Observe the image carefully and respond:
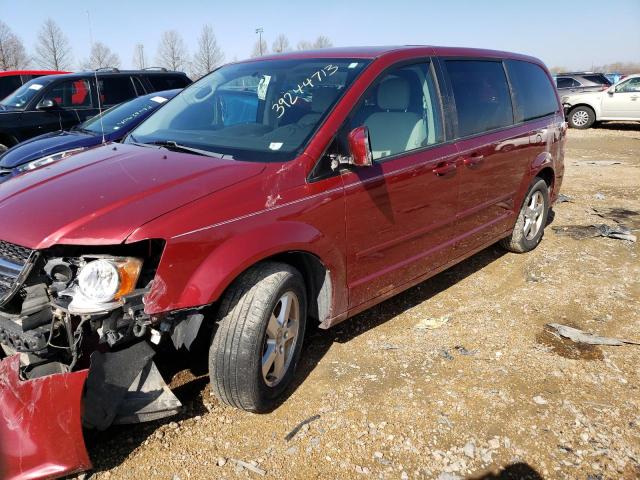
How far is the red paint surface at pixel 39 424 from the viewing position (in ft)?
6.68

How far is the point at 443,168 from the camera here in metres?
3.50

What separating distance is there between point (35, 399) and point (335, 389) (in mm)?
1546

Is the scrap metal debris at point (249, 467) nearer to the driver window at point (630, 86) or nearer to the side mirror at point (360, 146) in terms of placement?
the side mirror at point (360, 146)

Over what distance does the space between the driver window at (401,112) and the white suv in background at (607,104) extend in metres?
15.6

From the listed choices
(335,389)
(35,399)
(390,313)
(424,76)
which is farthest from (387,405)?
(424,76)

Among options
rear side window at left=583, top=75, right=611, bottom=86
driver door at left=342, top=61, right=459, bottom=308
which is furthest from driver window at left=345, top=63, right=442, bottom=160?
rear side window at left=583, top=75, right=611, bottom=86

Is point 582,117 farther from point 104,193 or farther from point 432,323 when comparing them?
point 104,193

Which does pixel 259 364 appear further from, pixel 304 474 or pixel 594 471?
pixel 594 471

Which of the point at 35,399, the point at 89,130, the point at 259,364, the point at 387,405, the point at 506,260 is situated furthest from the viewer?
the point at 89,130

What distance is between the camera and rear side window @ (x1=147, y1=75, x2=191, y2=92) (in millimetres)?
9312

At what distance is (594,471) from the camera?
2375mm

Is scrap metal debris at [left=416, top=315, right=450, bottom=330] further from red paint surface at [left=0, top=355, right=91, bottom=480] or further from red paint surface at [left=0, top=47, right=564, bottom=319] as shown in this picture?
red paint surface at [left=0, top=355, right=91, bottom=480]

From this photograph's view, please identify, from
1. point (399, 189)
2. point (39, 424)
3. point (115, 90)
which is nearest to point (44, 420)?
point (39, 424)

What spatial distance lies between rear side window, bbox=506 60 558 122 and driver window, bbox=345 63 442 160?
142cm
